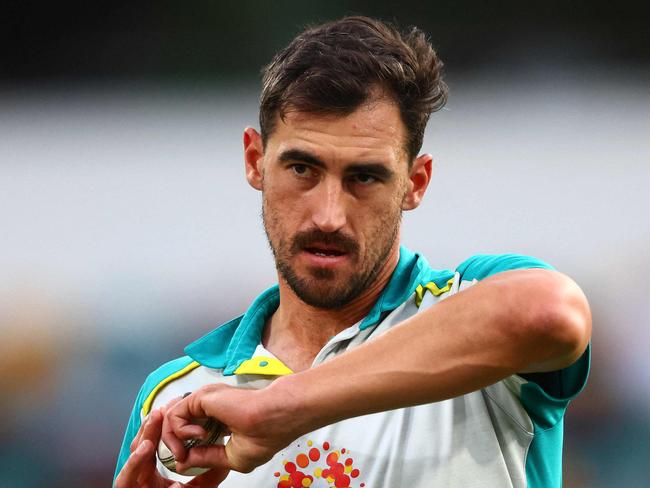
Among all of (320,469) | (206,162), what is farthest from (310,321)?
(206,162)

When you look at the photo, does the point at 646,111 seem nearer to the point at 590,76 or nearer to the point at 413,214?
the point at 590,76

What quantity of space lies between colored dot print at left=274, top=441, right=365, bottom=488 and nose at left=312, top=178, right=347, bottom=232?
16.0 inches

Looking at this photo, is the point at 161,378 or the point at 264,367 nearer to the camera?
the point at 264,367

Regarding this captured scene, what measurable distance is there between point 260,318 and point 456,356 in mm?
882

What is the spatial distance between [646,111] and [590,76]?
363 mm

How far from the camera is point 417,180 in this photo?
1979 millimetres

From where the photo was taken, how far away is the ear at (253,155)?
6.84 feet

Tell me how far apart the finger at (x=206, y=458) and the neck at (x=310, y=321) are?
49 centimetres

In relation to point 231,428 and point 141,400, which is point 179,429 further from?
point 141,400

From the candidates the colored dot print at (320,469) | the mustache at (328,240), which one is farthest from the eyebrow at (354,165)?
the colored dot print at (320,469)

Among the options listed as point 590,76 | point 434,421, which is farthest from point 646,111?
point 434,421

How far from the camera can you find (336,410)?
1256 millimetres

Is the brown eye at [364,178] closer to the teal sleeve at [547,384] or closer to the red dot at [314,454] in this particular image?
the teal sleeve at [547,384]

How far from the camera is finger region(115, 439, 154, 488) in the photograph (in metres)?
1.49
